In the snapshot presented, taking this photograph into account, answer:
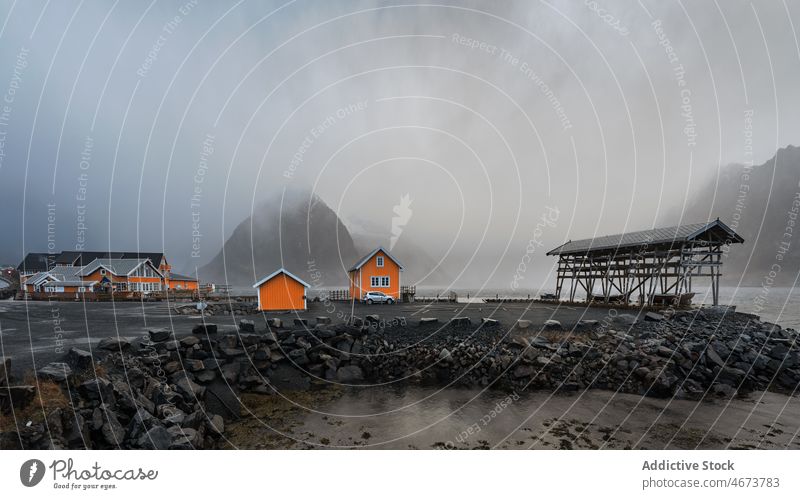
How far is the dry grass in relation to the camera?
18.4 feet

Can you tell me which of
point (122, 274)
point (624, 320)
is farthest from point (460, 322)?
point (122, 274)

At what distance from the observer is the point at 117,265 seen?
1510 inches

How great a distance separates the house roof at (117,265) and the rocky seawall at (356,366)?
3408 cm

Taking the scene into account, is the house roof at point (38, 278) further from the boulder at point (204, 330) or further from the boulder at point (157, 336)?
the boulder at point (157, 336)

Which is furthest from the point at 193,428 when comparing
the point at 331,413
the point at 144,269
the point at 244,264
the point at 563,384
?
the point at 244,264

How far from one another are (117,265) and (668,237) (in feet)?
188

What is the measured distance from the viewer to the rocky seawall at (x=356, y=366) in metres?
6.68

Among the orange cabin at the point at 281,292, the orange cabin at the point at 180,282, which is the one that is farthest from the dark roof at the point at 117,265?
the orange cabin at the point at 281,292

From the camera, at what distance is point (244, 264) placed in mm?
84562

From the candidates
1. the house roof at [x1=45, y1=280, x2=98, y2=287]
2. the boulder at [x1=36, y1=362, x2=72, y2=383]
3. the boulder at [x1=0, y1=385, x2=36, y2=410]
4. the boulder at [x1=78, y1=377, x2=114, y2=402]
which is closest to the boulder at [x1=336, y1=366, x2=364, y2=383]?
the boulder at [x1=78, y1=377, x2=114, y2=402]

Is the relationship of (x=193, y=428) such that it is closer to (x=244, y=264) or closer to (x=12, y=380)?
(x=12, y=380)
